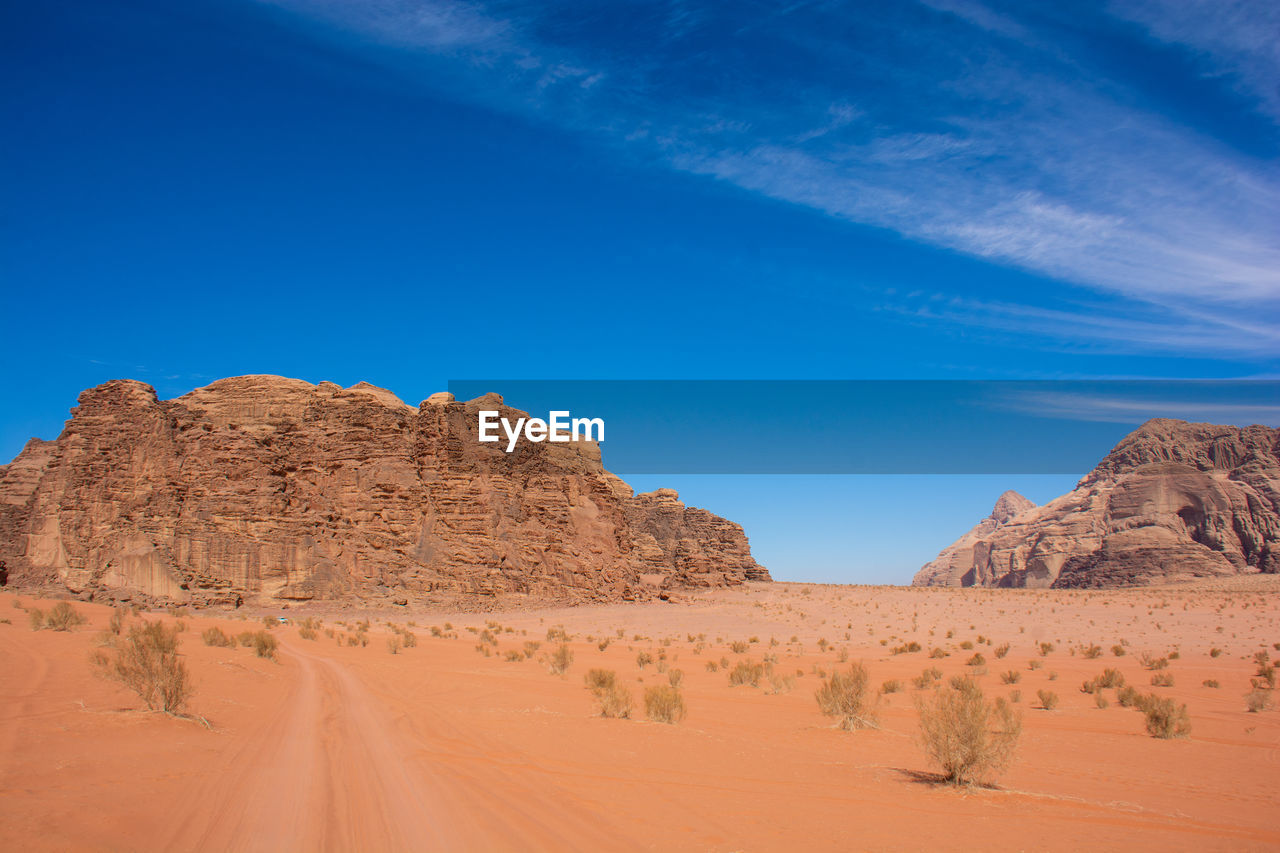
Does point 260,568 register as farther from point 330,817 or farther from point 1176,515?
point 1176,515

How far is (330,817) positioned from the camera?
585cm

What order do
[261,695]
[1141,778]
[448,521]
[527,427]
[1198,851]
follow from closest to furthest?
[1198,851], [1141,778], [261,695], [448,521], [527,427]

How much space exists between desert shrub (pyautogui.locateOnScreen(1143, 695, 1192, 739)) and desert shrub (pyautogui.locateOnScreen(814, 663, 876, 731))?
4145 mm

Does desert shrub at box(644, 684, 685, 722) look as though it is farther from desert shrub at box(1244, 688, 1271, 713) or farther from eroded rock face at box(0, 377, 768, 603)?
eroded rock face at box(0, 377, 768, 603)

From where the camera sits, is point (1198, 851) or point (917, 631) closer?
point (1198, 851)

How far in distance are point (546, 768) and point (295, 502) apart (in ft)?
123

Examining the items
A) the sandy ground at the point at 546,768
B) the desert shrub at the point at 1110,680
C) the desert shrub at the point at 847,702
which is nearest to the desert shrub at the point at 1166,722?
the sandy ground at the point at 546,768

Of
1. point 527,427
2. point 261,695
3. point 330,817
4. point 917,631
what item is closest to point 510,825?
point 330,817

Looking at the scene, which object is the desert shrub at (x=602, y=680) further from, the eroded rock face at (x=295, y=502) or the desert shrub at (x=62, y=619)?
the eroded rock face at (x=295, y=502)

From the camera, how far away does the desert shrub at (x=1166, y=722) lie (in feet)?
36.3

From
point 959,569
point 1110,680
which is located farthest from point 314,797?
point 959,569

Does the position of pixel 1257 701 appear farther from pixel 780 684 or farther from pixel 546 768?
pixel 546 768

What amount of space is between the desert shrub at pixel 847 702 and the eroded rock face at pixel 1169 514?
76385 mm

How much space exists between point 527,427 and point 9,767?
39947mm
